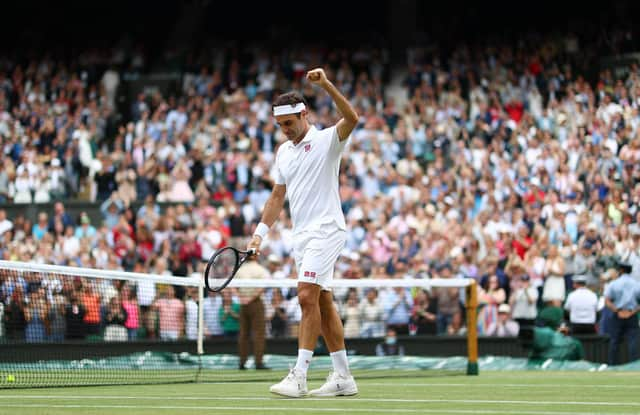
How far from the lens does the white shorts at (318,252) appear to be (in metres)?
9.72

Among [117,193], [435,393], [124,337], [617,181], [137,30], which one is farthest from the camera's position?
[137,30]

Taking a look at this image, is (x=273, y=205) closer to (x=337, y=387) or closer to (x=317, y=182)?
(x=317, y=182)

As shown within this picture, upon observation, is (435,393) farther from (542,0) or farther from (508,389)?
(542,0)

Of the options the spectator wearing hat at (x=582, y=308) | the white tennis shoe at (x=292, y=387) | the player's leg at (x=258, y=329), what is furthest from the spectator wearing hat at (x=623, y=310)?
the white tennis shoe at (x=292, y=387)

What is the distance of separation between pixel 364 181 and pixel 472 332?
1099 cm

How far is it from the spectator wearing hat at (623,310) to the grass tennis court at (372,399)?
17.4ft

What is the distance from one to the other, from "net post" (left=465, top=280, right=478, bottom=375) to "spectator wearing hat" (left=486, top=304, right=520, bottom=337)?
4.52 m

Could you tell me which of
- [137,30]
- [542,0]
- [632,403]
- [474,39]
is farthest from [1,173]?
[632,403]

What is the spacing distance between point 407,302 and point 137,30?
20.2m

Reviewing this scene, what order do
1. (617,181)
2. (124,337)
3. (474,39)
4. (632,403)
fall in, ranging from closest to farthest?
1. (632,403)
2. (124,337)
3. (617,181)
4. (474,39)

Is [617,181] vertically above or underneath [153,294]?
above

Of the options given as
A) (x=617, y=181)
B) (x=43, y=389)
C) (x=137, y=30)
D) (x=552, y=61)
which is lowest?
(x=43, y=389)

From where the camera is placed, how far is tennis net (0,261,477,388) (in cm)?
1466

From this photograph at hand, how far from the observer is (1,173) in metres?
27.1
